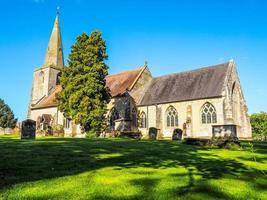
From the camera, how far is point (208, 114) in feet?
104

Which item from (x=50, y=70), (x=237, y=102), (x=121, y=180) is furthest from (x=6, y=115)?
(x=121, y=180)

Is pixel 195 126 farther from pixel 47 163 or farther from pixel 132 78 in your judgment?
pixel 47 163

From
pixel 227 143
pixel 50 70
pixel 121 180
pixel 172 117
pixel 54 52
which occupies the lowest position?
pixel 121 180

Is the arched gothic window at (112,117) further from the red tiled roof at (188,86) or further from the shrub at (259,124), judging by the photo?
the shrub at (259,124)

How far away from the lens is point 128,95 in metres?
35.7

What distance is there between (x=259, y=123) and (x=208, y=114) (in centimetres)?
6365

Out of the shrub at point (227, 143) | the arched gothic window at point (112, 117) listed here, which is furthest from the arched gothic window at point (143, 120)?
the shrub at point (227, 143)

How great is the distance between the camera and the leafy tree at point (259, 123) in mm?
82606

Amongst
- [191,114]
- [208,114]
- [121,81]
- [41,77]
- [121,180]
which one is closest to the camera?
[121,180]

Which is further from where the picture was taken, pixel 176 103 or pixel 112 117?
pixel 112 117

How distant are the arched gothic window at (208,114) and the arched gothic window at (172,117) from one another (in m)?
3.83

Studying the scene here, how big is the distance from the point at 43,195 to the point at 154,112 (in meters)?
31.4

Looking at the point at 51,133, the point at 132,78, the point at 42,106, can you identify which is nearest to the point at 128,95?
the point at 132,78

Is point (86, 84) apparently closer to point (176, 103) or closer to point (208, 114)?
point (176, 103)
